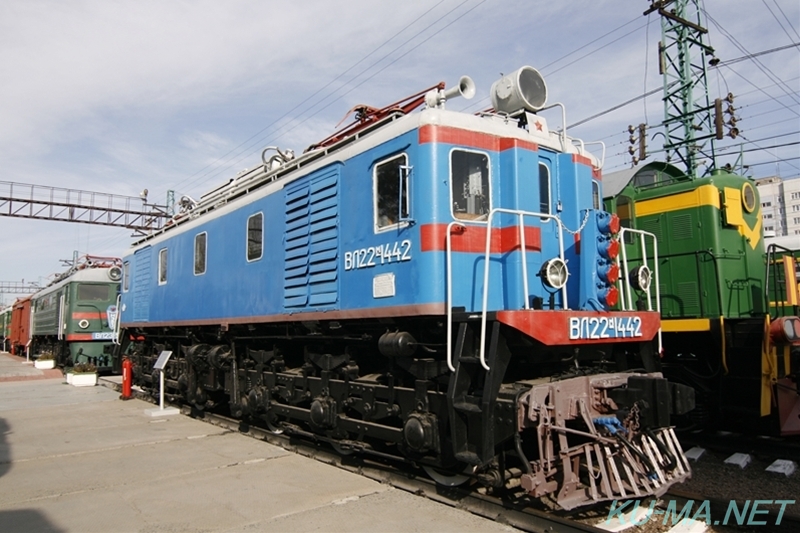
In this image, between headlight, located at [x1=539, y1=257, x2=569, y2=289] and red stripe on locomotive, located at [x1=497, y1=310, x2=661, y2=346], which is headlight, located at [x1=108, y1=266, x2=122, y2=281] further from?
red stripe on locomotive, located at [x1=497, y1=310, x2=661, y2=346]

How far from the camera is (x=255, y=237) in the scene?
8.55 metres

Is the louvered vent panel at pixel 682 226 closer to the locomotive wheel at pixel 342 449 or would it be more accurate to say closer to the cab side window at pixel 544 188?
the cab side window at pixel 544 188

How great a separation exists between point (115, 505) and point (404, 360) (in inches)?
123

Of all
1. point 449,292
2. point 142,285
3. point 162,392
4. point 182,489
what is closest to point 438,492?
point 449,292

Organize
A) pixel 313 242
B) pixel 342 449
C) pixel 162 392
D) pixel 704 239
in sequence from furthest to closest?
pixel 162 392, pixel 704 239, pixel 313 242, pixel 342 449

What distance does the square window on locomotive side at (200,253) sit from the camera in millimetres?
10242

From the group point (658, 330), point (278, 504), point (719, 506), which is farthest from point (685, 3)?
point (278, 504)

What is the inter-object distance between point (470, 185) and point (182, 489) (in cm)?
434

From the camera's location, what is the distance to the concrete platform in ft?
16.7

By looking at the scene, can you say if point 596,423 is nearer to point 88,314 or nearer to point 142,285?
point 142,285

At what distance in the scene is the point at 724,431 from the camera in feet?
30.4

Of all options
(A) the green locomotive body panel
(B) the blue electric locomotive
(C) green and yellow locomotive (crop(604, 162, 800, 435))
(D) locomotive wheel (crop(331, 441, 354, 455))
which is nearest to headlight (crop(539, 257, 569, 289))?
(B) the blue electric locomotive

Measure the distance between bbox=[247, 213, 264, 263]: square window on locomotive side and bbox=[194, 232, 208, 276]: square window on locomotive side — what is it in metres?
1.87

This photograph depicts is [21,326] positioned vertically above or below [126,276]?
below
